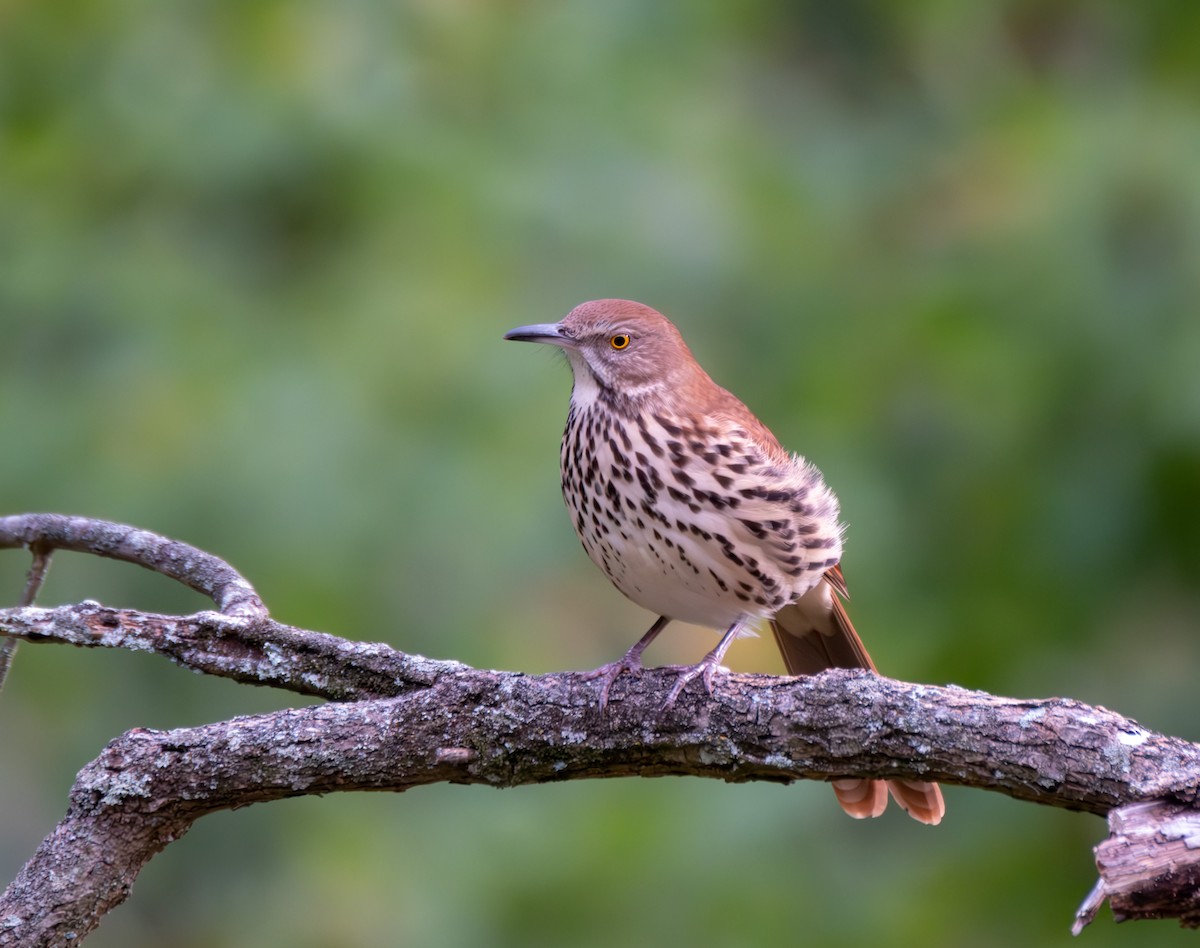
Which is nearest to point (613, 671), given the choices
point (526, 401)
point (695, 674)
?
point (695, 674)

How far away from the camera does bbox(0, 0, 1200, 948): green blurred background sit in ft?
13.5

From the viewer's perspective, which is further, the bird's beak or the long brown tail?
the long brown tail

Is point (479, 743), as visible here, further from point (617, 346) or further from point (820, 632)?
point (820, 632)

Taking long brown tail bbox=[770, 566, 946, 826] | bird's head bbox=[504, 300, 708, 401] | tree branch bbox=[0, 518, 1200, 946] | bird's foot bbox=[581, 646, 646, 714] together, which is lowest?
tree branch bbox=[0, 518, 1200, 946]

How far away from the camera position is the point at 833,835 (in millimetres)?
4473

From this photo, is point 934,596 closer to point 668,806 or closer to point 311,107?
point 668,806

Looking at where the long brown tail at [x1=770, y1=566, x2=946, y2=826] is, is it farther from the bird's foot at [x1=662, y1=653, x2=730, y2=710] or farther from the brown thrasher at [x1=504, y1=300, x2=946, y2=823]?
the bird's foot at [x1=662, y1=653, x2=730, y2=710]

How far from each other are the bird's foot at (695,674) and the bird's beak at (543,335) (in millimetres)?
1129

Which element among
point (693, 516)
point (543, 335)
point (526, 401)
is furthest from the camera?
point (526, 401)

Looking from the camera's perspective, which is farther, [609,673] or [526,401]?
[526,401]

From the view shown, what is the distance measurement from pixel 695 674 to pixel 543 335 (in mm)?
1242

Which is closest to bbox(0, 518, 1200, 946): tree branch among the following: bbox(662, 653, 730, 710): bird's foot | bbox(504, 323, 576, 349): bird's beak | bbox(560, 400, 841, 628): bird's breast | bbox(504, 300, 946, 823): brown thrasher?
bbox(662, 653, 730, 710): bird's foot

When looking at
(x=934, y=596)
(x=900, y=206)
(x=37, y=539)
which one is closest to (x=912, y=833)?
(x=934, y=596)

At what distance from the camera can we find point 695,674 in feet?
9.55
